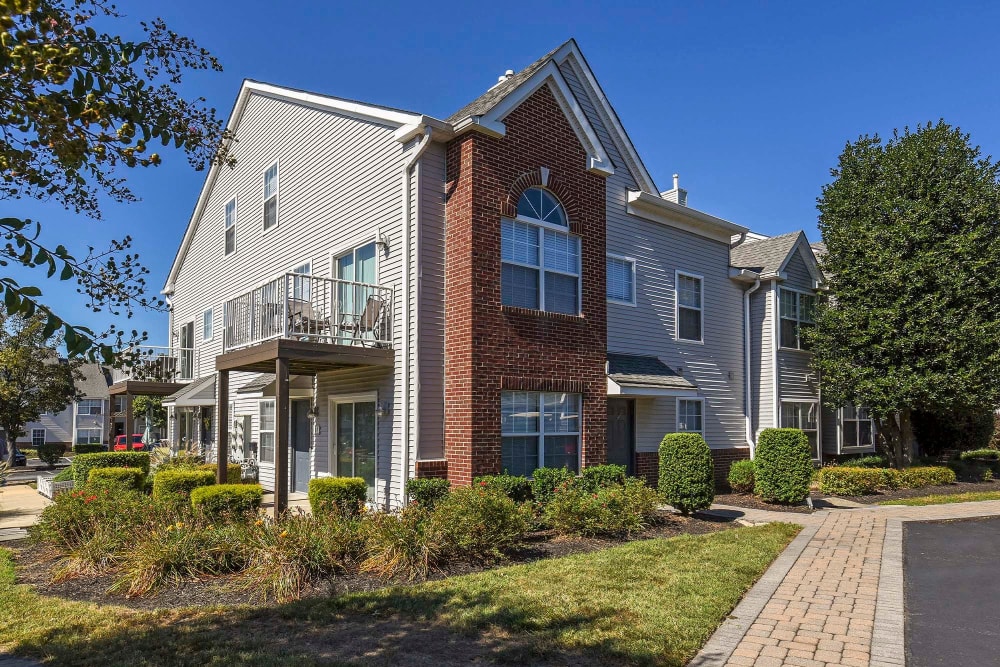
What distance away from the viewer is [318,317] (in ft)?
41.8

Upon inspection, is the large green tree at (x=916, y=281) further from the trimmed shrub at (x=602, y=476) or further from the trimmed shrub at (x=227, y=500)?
the trimmed shrub at (x=227, y=500)

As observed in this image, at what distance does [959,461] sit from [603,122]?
16441 mm

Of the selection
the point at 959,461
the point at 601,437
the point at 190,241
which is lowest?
the point at 959,461

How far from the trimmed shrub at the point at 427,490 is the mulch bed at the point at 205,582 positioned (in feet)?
5.53

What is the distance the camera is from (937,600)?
7.70 m

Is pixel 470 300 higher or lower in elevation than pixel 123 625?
higher

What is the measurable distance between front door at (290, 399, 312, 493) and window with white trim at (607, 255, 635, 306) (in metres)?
7.47

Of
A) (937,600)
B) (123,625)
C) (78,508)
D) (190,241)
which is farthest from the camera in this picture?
(190,241)

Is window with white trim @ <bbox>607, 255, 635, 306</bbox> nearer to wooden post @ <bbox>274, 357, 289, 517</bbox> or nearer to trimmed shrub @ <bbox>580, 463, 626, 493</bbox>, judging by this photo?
trimmed shrub @ <bbox>580, 463, 626, 493</bbox>

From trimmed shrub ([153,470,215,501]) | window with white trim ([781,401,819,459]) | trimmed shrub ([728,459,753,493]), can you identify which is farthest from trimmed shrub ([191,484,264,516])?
window with white trim ([781,401,819,459])

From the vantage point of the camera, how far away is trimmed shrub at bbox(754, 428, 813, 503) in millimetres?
14492

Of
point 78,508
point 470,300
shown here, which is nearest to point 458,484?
point 470,300

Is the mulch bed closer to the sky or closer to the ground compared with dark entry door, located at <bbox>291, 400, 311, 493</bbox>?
closer to the ground

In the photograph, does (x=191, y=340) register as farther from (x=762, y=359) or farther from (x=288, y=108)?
(x=762, y=359)
